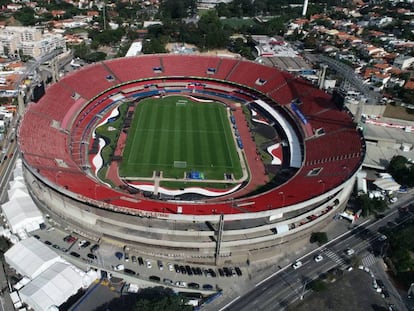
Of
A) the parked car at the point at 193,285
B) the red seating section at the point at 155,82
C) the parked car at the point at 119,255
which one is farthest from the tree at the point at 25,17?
the parked car at the point at 193,285

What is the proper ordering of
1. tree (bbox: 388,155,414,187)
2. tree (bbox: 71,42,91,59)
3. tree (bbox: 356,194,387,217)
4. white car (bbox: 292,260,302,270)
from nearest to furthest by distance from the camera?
white car (bbox: 292,260,302,270) → tree (bbox: 356,194,387,217) → tree (bbox: 388,155,414,187) → tree (bbox: 71,42,91,59)

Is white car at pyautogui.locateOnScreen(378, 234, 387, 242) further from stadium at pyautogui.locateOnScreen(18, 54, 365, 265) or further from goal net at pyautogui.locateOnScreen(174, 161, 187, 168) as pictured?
goal net at pyautogui.locateOnScreen(174, 161, 187, 168)

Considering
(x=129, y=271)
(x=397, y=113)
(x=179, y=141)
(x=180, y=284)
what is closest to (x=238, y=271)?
(x=180, y=284)

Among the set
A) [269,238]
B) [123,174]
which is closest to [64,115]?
[123,174]

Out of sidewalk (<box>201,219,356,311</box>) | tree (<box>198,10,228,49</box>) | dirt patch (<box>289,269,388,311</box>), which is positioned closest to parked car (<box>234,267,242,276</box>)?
sidewalk (<box>201,219,356,311</box>)

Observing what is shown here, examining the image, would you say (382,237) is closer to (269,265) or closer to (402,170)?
(269,265)

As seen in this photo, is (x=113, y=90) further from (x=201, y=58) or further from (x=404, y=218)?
(x=404, y=218)
